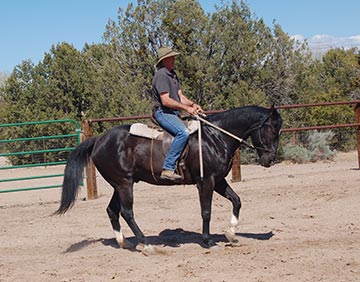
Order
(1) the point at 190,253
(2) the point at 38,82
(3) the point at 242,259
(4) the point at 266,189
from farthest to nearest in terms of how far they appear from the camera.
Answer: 1. (2) the point at 38,82
2. (4) the point at 266,189
3. (1) the point at 190,253
4. (3) the point at 242,259

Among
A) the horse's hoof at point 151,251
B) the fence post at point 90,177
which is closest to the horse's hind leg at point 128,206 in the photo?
the horse's hoof at point 151,251

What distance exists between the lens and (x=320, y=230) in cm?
671

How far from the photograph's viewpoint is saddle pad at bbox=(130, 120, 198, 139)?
6285 mm

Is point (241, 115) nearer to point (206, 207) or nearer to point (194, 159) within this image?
point (194, 159)

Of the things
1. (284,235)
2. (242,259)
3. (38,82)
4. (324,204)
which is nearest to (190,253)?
(242,259)

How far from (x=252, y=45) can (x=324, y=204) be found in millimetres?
11085

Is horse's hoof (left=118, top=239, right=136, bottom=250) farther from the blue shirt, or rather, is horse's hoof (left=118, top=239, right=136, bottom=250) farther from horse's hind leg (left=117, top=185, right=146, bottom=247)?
the blue shirt

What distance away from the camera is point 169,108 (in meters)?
6.23

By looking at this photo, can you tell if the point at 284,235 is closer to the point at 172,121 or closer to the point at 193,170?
the point at 193,170

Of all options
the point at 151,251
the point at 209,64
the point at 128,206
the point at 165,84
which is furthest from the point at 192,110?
the point at 209,64

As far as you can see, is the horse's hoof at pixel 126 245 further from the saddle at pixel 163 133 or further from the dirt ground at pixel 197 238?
the saddle at pixel 163 133

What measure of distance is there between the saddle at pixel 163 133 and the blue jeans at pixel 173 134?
0.09m

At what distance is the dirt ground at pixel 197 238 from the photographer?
525 cm

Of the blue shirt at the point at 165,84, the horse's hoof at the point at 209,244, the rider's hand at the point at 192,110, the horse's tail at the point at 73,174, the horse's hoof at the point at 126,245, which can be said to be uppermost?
the blue shirt at the point at 165,84
